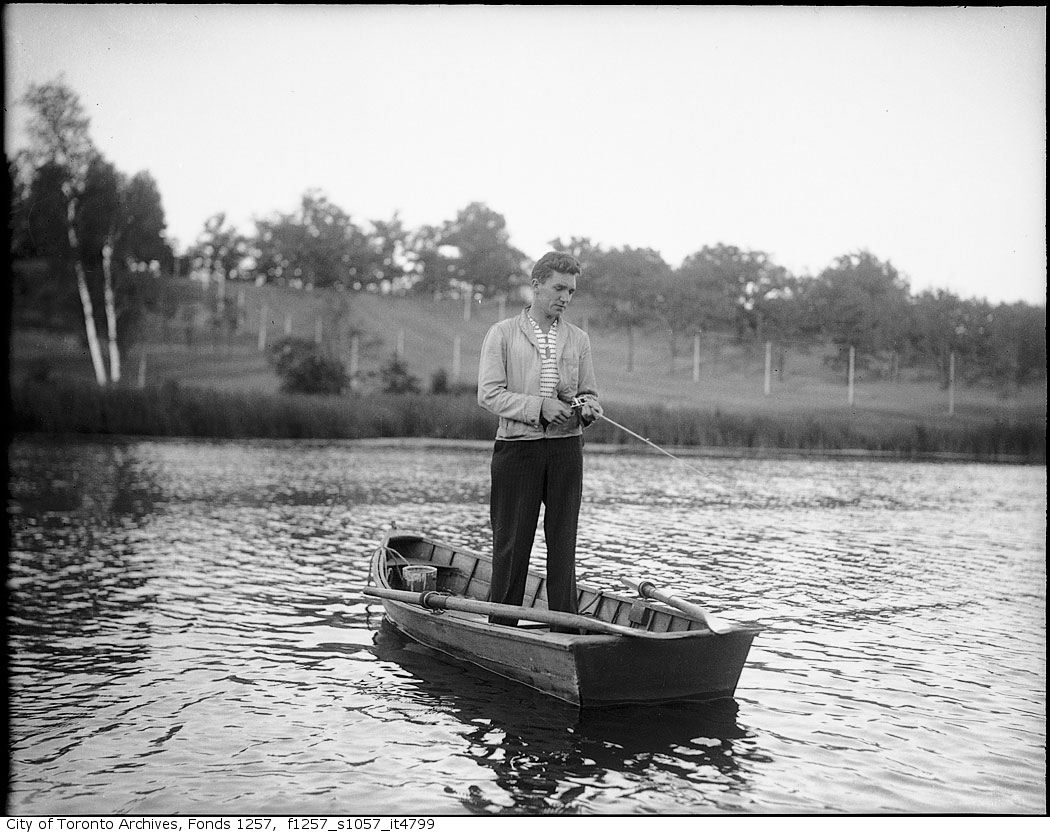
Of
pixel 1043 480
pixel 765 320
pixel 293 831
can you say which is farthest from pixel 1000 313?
pixel 293 831

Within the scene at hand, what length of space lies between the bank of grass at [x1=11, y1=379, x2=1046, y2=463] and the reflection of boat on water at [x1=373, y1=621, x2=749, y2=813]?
2401cm

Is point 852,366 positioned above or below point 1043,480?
above

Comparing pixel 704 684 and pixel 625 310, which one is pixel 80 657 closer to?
pixel 704 684

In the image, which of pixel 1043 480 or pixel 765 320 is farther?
pixel 765 320

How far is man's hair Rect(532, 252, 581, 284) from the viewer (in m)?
6.68

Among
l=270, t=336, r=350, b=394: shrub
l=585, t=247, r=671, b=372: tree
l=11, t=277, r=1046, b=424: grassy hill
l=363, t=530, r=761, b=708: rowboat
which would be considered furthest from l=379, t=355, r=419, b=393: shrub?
l=363, t=530, r=761, b=708: rowboat

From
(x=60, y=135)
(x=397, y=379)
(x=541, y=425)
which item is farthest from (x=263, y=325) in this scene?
(x=541, y=425)

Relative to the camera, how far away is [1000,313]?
44.1 meters

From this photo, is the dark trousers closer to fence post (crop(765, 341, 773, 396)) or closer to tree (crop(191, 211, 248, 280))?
fence post (crop(765, 341, 773, 396))

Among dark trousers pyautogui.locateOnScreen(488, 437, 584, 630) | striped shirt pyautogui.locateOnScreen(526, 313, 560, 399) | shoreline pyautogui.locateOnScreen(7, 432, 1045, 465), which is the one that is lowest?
shoreline pyautogui.locateOnScreen(7, 432, 1045, 465)

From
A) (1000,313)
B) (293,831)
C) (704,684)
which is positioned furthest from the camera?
(1000,313)

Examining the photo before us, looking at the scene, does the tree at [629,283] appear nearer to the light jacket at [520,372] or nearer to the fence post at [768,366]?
the fence post at [768,366]

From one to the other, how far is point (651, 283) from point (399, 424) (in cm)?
1766

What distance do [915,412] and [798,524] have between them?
27236mm
